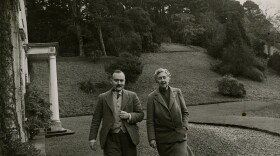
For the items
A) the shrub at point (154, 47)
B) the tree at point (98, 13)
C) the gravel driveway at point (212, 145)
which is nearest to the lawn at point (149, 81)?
the shrub at point (154, 47)

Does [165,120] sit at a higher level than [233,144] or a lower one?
higher

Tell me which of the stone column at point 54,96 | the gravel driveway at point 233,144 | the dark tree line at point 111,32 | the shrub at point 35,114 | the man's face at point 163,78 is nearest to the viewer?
the man's face at point 163,78

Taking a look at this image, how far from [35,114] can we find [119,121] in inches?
303

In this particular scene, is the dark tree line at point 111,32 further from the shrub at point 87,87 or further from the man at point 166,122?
the man at point 166,122

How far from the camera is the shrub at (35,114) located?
1184 centimetres

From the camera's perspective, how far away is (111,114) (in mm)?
5332

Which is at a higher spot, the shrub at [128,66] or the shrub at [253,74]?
the shrub at [128,66]

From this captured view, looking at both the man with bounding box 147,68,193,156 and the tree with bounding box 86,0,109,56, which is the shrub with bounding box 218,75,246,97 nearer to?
the tree with bounding box 86,0,109,56

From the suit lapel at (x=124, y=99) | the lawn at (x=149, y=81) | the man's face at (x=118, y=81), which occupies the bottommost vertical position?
the lawn at (x=149, y=81)

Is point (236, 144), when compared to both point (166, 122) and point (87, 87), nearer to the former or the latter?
point (166, 122)

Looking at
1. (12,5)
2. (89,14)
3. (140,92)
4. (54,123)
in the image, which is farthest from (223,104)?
(12,5)

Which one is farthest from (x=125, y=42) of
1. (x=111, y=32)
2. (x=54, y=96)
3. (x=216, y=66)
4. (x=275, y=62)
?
(x=54, y=96)

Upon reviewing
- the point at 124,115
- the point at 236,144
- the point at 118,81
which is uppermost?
the point at 118,81

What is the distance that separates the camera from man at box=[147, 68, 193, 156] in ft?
17.9
